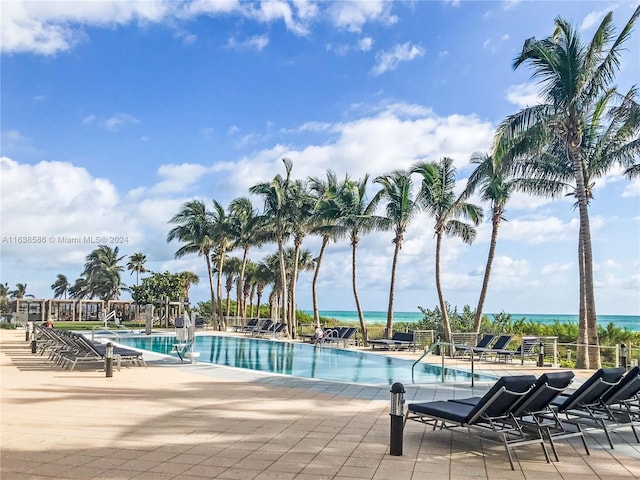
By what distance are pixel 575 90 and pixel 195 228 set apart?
27.9 metres

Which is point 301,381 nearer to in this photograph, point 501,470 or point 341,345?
point 501,470

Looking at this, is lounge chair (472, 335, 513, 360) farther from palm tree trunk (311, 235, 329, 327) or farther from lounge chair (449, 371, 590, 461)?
palm tree trunk (311, 235, 329, 327)

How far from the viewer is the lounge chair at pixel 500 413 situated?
19.1 ft

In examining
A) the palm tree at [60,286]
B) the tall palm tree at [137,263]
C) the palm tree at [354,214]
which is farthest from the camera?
the palm tree at [60,286]

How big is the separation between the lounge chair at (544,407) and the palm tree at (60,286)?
285ft

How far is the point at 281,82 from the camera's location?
19359 mm

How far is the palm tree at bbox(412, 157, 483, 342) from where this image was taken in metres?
22.5

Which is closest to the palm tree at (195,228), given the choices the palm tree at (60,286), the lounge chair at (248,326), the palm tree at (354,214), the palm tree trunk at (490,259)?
the lounge chair at (248,326)

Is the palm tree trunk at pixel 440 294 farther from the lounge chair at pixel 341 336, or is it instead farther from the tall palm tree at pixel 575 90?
the tall palm tree at pixel 575 90

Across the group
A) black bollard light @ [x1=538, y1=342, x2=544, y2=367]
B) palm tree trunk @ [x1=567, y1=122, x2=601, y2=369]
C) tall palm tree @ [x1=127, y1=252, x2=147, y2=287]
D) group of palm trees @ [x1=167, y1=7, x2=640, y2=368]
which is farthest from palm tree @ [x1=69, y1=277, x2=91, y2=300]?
palm tree trunk @ [x1=567, y1=122, x2=601, y2=369]

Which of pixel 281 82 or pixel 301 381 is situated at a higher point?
pixel 281 82

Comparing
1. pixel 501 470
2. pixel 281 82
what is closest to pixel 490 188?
pixel 281 82

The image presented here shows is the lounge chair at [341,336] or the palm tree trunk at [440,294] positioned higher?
the palm tree trunk at [440,294]

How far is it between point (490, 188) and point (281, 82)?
28.6 ft
